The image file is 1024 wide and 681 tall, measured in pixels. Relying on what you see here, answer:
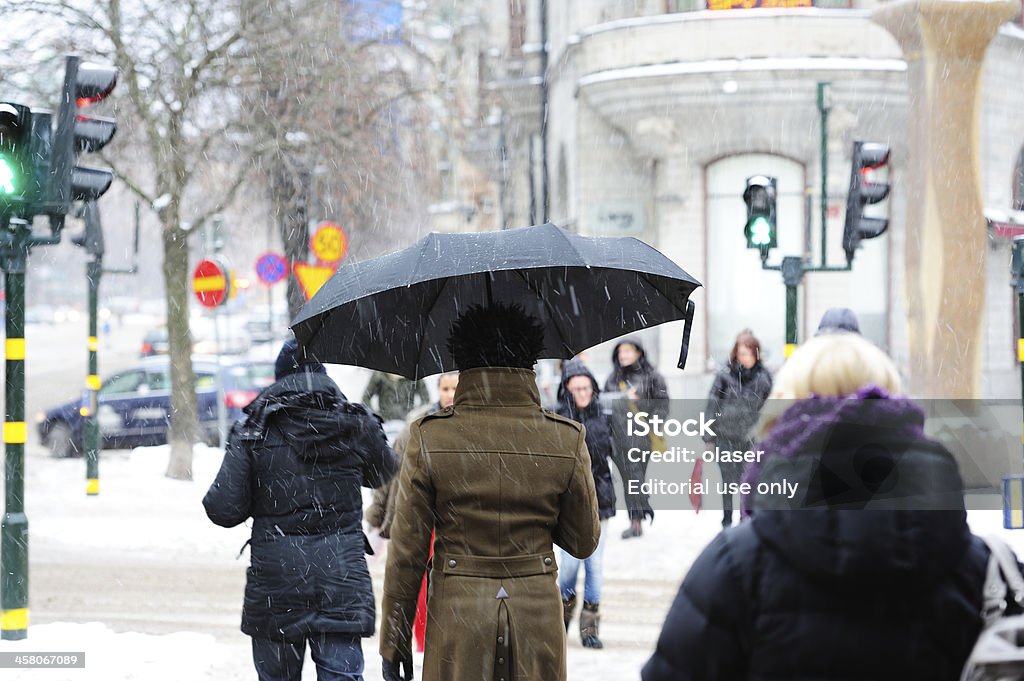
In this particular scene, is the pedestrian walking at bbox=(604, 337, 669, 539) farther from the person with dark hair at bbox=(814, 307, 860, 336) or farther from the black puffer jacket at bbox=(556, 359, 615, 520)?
the person with dark hair at bbox=(814, 307, 860, 336)

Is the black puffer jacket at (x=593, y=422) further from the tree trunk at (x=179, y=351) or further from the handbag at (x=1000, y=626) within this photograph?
the tree trunk at (x=179, y=351)

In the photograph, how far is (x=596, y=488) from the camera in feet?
25.8

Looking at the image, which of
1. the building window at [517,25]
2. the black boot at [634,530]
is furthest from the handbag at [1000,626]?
the building window at [517,25]

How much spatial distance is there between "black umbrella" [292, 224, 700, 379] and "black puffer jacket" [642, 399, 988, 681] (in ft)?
8.23

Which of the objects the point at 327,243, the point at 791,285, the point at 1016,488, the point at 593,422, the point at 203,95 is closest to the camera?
the point at 593,422

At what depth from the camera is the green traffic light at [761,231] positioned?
13562 mm

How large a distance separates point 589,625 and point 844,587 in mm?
6377

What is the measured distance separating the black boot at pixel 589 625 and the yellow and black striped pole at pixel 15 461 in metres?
3.35

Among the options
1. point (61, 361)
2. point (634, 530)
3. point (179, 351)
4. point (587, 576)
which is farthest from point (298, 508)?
point (61, 361)

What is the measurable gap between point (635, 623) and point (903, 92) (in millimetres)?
15078

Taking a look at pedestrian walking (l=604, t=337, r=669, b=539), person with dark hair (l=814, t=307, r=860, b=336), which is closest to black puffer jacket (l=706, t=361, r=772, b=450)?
pedestrian walking (l=604, t=337, r=669, b=539)

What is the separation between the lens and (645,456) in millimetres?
12852

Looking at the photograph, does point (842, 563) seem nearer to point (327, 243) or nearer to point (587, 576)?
point (587, 576)

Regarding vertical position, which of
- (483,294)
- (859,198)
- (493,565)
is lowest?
(493,565)
